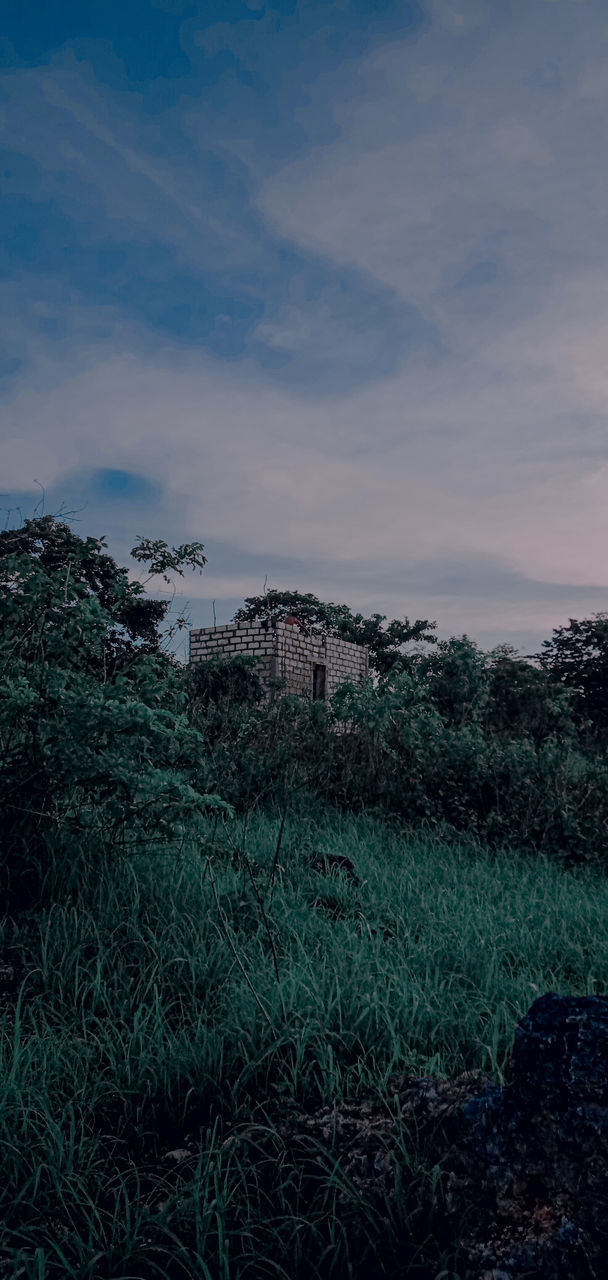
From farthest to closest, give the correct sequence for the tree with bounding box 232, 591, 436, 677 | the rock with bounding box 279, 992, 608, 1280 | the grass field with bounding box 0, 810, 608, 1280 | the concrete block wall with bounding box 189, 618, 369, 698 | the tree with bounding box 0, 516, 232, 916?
the tree with bounding box 232, 591, 436, 677 → the concrete block wall with bounding box 189, 618, 369, 698 → the tree with bounding box 0, 516, 232, 916 → the grass field with bounding box 0, 810, 608, 1280 → the rock with bounding box 279, 992, 608, 1280

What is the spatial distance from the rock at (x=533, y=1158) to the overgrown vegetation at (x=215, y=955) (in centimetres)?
7

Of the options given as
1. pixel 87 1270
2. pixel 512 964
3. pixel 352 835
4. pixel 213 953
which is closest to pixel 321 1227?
pixel 87 1270

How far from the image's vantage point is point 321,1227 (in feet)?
7.03

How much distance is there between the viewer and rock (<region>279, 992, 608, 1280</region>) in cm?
183

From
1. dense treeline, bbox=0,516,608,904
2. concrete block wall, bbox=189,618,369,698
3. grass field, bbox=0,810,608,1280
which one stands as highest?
concrete block wall, bbox=189,618,369,698

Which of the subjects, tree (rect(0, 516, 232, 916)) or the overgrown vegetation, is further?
tree (rect(0, 516, 232, 916))

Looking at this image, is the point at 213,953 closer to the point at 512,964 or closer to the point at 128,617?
the point at 512,964

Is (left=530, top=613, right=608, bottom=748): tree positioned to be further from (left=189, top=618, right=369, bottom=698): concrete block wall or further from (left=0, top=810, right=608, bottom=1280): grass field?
(left=0, top=810, right=608, bottom=1280): grass field

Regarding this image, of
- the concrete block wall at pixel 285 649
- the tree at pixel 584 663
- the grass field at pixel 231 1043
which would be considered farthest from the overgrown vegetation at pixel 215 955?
the tree at pixel 584 663

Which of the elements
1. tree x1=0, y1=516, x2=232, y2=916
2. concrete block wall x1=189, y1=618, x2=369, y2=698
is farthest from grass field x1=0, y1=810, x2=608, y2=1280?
concrete block wall x1=189, y1=618, x2=369, y2=698

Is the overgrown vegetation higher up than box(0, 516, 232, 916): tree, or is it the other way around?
box(0, 516, 232, 916): tree

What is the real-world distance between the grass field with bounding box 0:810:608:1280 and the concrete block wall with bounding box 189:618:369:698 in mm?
10499

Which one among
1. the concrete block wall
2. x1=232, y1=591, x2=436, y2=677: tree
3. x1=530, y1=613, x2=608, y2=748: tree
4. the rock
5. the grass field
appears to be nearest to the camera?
the rock

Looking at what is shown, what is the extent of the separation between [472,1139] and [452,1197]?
0.14m
